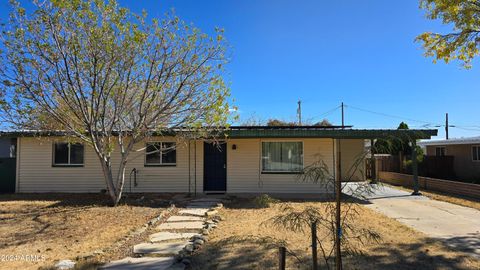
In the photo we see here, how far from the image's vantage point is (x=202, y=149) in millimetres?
13453

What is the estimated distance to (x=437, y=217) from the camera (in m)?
9.10

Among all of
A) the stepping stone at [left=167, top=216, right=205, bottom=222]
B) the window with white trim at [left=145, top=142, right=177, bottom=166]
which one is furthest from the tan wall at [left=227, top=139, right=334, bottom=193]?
the stepping stone at [left=167, top=216, right=205, bottom=222]

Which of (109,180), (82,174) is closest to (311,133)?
(109,180)

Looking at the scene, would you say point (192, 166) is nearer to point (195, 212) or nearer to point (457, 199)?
point (195, 212)

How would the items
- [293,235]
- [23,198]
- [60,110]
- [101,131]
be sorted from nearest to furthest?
1. [293,235]
2. [60,110]
3. [101,131]
4. [23,198]

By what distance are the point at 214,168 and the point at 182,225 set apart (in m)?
5.87

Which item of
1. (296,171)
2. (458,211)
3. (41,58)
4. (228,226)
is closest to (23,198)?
(41,58)

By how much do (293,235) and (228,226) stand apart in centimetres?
169

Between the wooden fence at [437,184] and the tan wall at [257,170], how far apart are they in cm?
522

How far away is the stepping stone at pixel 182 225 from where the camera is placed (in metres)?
7.43

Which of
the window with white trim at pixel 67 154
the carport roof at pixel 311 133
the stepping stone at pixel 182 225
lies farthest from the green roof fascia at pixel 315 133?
the window with white trim at pixel 67 154

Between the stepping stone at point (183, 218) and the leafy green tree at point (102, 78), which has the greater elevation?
the leafy green tree at point (102, 78)

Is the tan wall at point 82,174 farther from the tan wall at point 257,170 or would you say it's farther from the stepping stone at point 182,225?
the stepping stone at point 182,225

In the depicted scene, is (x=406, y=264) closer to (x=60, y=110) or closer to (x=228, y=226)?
(x=228, y=226)
